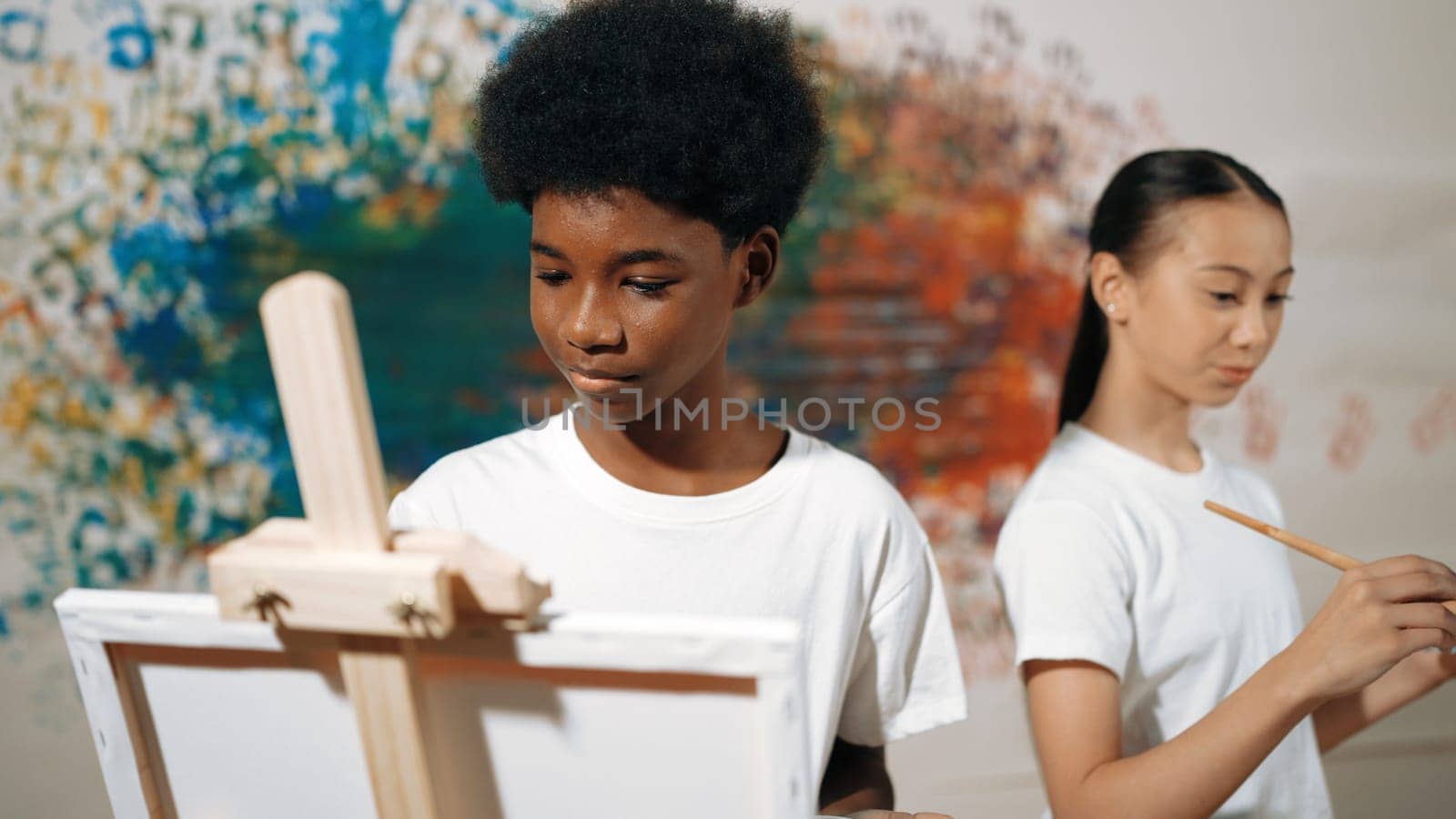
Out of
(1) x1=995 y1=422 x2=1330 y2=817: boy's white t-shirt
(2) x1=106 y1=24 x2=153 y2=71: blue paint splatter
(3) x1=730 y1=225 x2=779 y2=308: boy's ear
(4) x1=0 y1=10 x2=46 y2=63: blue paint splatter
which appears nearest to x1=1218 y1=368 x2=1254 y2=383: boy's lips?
(1) x1=995 y1=422 x2=1330 y2=817: boy's white t-shirt

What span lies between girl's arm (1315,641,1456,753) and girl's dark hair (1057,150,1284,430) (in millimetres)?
364

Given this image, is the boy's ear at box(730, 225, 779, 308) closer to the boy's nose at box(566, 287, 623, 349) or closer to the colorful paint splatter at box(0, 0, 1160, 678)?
the boy's nose at box(566, 287, 623, 349)

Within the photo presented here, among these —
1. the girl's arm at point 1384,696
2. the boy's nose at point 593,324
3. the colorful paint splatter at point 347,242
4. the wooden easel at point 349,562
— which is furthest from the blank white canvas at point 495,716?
the colorful paint splatter at point 347,242

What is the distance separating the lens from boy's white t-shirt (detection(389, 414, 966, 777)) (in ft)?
3.13

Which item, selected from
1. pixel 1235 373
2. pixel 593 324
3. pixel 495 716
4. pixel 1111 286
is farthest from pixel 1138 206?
pixel 495 716

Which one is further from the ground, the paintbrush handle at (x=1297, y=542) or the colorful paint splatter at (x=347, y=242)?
the colorful paint splatter at (x=347, y=242)

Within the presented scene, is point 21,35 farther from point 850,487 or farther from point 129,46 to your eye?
point 850,487

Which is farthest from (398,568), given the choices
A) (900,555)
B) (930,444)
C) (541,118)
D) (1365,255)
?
(1365,255)

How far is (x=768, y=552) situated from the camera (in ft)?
3.16

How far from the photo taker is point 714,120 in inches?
33.4

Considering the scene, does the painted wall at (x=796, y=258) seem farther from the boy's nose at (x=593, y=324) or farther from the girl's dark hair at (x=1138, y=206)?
the boy's nose at (x=593, y=324)

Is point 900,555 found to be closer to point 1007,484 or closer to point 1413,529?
point 1007,484

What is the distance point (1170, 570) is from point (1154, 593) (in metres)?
0.03

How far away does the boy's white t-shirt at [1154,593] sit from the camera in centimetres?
100
